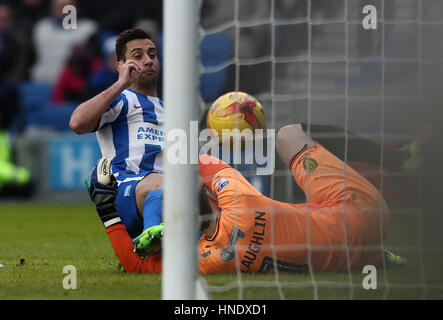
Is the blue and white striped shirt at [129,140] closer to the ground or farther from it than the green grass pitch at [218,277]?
farther from it

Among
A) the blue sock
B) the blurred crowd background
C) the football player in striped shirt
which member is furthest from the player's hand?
the blurred crowd background

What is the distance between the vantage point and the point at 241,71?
7.61 metres

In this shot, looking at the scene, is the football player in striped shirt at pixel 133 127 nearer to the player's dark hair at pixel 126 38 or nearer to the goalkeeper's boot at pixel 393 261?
the player's dark hair at pixel 126 38

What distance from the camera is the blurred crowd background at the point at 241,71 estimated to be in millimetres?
5707

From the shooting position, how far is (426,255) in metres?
4.11

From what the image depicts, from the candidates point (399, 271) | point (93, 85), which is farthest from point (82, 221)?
point (399, 271)

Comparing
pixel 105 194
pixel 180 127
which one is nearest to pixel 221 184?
pixel 105 194

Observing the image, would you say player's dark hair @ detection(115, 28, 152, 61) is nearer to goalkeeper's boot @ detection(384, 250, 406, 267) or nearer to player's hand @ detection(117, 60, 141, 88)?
player's hand @ detection(117, 60, 141, 88)

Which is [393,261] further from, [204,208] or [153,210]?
[153,210]

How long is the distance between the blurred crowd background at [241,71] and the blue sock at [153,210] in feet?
3.36

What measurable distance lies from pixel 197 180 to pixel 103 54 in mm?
8442

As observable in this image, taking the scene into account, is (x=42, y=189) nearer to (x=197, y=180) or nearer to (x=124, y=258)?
(x=124, y=258)

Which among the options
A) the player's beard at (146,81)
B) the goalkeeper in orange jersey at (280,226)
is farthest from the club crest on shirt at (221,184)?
the player's beard at (146,81)

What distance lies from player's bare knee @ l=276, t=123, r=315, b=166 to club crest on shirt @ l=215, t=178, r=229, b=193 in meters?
0.38
